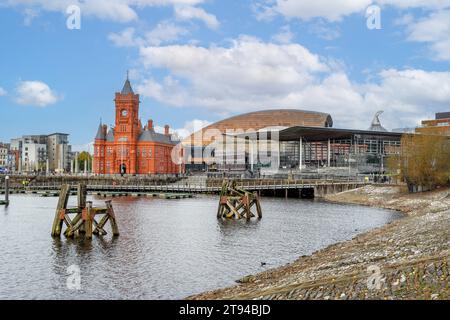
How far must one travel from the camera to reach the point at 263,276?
21.9 metres

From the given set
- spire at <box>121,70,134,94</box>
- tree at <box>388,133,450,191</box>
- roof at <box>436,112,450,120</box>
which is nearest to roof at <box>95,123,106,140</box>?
spire at <box>121,70,134,94</box>

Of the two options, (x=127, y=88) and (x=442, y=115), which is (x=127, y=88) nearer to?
(x=127, y=88)

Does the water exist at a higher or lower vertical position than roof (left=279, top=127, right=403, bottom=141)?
lower

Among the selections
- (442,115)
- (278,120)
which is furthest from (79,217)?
(442,115)

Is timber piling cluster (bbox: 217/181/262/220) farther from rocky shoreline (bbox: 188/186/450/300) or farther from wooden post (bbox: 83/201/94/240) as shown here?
rocky shoreline (bbox: 188/186/450/300)

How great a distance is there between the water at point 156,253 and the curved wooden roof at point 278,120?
124m

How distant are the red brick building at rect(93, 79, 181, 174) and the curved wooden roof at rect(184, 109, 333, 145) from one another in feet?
163

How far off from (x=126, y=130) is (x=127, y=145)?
3937 mm

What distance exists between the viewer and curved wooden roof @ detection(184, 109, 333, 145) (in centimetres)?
17050

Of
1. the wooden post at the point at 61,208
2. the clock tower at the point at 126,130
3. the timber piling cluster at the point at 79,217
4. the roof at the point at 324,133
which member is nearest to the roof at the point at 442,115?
the roof at the point at 324,133

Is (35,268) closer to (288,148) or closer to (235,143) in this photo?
(288,148)

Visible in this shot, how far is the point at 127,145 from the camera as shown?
134m
